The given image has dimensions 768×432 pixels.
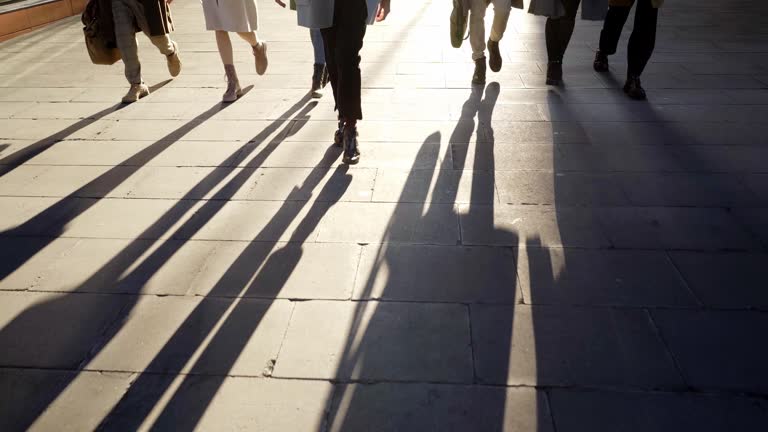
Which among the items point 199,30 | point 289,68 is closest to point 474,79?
point 289,68

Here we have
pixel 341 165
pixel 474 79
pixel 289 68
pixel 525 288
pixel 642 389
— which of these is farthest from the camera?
pixel 289 68

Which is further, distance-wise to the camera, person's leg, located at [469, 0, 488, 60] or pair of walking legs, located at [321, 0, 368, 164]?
person's leg, located at [469, 0, 488, 60]

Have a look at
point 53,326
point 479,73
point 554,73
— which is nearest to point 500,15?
point 479,73

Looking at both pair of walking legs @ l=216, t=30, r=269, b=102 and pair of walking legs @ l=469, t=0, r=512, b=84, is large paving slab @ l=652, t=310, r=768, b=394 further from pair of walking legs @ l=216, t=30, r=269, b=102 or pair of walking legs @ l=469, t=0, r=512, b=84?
pair of walking legs @ l=216, t=30, r=269, b=102

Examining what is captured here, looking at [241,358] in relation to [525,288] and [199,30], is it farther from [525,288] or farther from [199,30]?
[199,30]

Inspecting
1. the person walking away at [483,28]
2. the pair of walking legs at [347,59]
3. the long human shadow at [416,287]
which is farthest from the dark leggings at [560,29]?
the pair of walking legs at [347,59]

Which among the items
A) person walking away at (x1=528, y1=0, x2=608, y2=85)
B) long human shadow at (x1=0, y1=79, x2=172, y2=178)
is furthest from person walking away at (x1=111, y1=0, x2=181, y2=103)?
person walking away at (x1=528, y1=0, x2=608, y2=85)

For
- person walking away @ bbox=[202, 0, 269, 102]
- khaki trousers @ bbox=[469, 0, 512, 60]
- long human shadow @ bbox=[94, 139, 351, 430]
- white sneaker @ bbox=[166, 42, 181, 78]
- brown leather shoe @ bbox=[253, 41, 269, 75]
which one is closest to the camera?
long human shadow @ bbox=[94, 139, 351, 430]

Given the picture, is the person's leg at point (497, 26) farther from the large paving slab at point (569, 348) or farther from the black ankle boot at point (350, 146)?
the large paving slab at point (569, 348)

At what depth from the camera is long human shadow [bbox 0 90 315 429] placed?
2.26 meters

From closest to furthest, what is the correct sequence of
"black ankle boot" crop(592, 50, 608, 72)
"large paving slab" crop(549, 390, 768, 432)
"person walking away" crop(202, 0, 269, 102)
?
"large paving slab" crop(549, 390, 768, 432)
"person walking away" crop(202, 0, 269, 102)
"black ankle boot" crop(592, 50, 608, 72)

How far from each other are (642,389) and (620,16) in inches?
191

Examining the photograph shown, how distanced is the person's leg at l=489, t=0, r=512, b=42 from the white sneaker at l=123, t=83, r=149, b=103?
3.51 m

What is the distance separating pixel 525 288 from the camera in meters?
2.59
